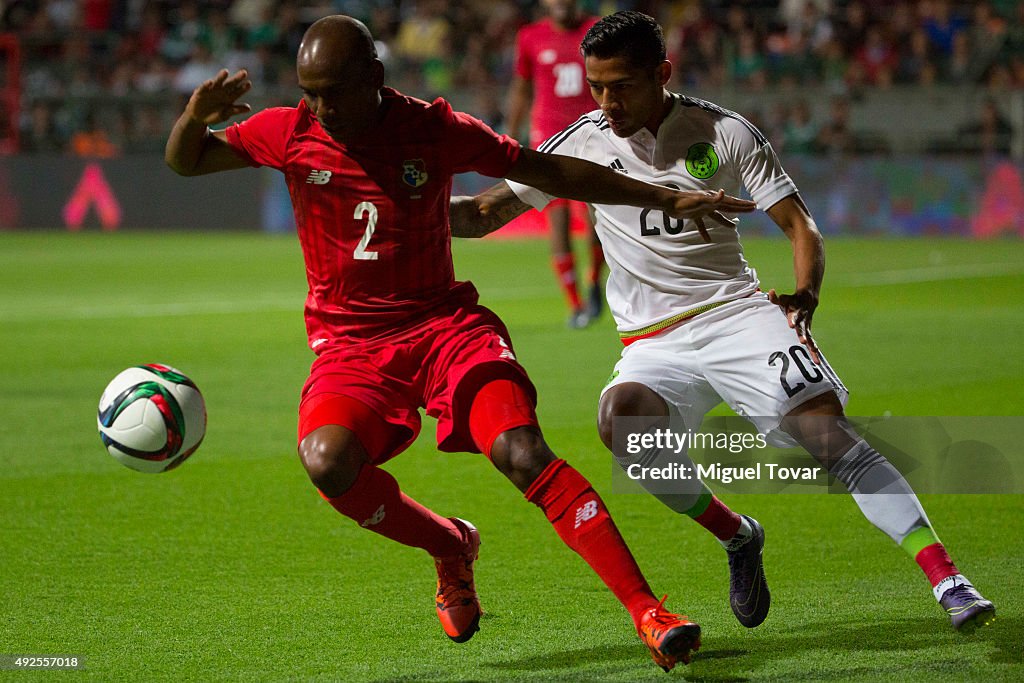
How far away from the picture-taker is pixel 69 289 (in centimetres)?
1560

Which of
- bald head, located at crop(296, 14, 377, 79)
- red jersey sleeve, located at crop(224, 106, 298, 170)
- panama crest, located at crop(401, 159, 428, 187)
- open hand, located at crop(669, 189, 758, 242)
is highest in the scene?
bald head, located at crop(296, 14, 377, 79)

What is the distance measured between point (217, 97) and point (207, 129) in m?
0.15

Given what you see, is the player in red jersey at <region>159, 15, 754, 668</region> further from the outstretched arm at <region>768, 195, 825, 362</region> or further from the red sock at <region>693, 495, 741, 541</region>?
the red sock at <region>693, 495, 741, 541</region>

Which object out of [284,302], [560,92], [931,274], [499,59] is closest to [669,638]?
[560,92]

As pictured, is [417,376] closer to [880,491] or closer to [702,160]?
[702,160]

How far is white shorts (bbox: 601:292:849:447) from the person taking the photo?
4484 mm

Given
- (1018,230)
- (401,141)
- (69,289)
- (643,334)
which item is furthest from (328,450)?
(1018,230)

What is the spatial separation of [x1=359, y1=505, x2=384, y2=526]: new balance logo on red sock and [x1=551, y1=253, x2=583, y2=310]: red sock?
7574 millimetres

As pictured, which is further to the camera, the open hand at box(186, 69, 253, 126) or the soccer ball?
the soccer ball

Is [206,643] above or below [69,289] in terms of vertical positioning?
above

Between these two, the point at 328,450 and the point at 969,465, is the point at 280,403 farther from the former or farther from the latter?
the point at 328,450

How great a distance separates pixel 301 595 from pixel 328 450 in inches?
32.7

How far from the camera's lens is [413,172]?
4387 mm

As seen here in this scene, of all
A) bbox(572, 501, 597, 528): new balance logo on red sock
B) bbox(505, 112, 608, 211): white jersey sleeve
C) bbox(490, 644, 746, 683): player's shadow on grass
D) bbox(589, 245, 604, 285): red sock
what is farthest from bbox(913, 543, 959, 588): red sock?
bbox(589, 245, 604, 285): red sock
